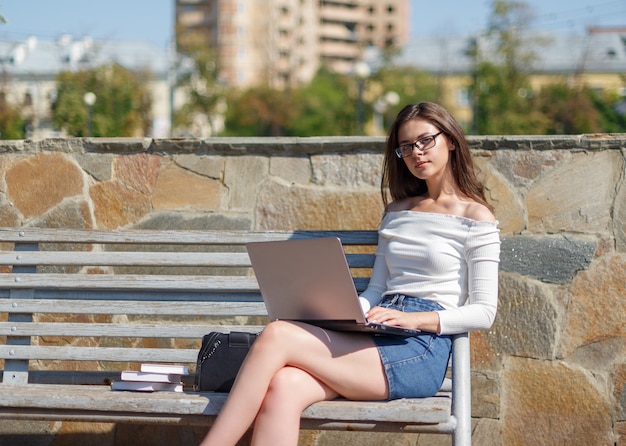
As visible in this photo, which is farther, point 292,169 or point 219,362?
point 292,169

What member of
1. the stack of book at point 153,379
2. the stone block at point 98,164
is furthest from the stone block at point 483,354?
the stone block at point 98,164

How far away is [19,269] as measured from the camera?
A: 364 cm

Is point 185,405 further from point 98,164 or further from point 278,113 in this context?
point 278,113

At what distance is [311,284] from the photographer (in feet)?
9.68

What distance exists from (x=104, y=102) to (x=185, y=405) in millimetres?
31549

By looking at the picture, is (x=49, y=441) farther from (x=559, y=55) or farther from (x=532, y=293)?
(x=559, y=55)

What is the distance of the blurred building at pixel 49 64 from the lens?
32438 millimetres

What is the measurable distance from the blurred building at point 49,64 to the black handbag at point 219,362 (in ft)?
58.3

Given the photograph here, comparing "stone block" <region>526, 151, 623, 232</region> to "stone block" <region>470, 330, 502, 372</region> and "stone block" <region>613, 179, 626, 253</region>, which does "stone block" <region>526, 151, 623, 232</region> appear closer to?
"stone block" <region>613, 179, 626, 253</region>

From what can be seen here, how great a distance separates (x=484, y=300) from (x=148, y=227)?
148 cm

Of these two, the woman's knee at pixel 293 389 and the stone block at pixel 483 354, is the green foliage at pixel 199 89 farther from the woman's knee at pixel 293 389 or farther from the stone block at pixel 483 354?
the woman's knee at pixel 293 389

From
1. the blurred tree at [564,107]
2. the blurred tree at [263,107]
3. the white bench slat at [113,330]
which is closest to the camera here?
the white bench slat at [113,330]

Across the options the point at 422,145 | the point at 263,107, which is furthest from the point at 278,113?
the point at 422,145

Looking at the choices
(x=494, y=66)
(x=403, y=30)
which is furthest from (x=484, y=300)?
(x=403, y=30)
